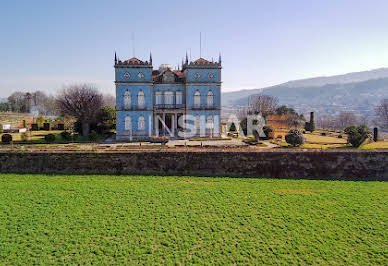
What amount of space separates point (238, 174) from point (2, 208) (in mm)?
13024

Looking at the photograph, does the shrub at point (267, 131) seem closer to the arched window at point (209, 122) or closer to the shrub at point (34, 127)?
the arched window at point (209, 122)

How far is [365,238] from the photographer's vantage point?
9453mm

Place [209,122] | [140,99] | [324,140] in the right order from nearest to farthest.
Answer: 1. [324,140]
2. [140,99]
3. [209,122]

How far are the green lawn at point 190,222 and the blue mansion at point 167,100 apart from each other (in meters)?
14.8

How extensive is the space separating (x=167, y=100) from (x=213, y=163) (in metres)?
15.8

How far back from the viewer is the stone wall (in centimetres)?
1630

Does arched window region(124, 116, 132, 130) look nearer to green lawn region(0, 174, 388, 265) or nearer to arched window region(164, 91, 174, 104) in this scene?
arched window region(164, 91, 174, 104)

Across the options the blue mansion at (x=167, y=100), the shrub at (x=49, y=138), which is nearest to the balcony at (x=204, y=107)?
the blue mansion at (x=167, y=100)

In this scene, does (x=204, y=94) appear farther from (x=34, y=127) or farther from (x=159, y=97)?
(x=34, y=127)

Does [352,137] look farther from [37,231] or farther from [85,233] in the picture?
[37,231]

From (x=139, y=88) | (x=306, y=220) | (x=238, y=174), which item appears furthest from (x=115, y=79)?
(x=306, y=220)

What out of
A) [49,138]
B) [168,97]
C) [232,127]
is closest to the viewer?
[49,138]

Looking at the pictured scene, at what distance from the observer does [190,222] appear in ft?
33.9

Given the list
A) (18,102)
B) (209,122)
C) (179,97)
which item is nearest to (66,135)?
(179,97)
